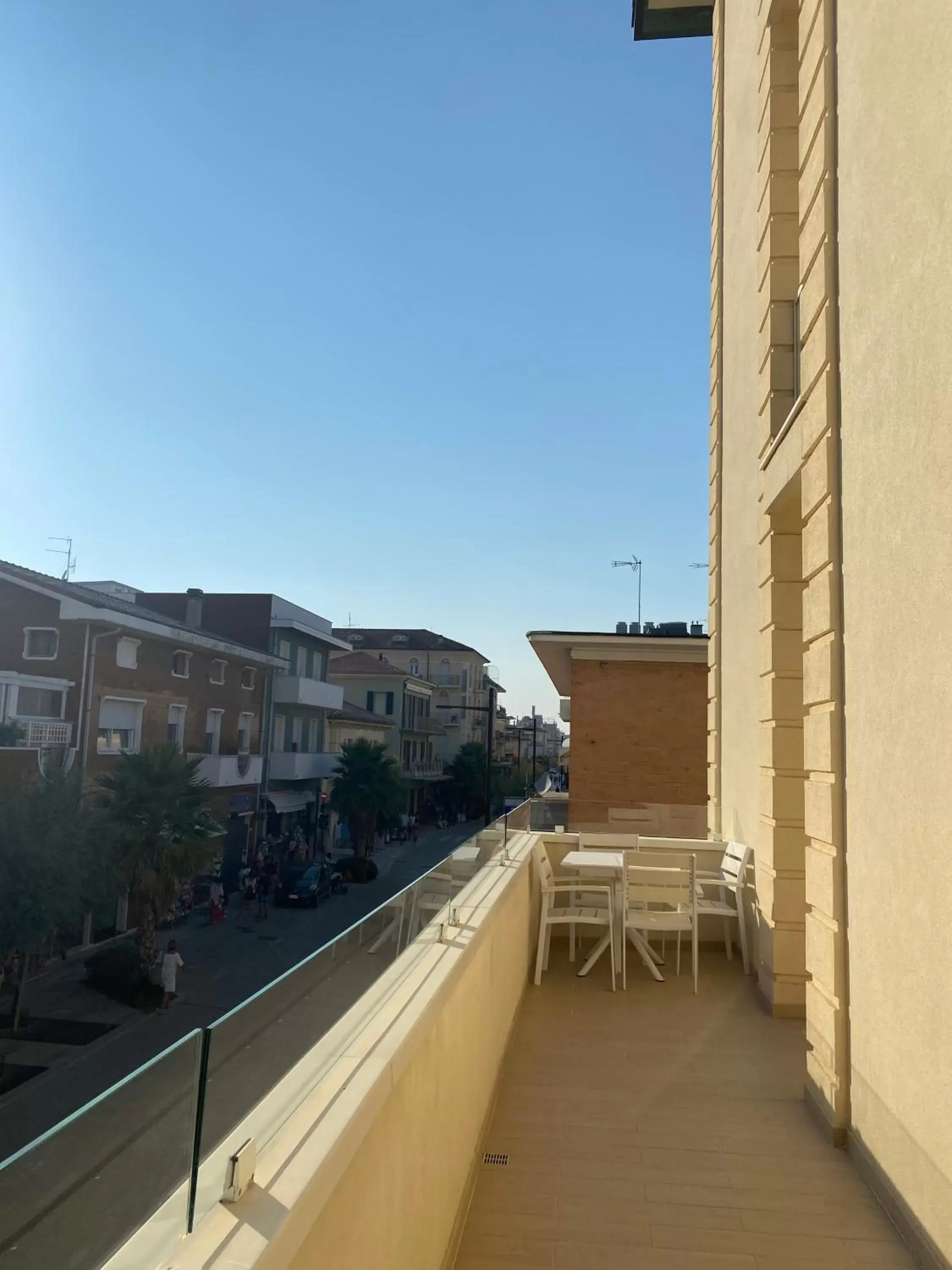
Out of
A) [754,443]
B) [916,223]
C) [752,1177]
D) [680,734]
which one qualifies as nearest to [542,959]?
[752,1177]

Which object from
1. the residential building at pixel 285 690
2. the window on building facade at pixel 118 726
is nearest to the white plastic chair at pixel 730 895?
the window on building facade at pixel 118 726

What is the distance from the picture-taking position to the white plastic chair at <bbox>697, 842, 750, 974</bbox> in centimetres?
716

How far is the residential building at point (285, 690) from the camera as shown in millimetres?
34656

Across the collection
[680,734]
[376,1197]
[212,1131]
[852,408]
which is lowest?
[376,1197]

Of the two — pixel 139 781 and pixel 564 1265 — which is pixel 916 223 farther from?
pixel 139 781

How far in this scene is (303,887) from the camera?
28906mm

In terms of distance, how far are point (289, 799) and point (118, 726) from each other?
11.8 metres

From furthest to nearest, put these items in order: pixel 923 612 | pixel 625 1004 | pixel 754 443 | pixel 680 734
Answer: pixel 680 734
pixel 754 443
pixel 625 1004
pixel 923 612

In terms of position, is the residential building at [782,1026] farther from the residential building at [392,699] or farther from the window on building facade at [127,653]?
the residential building at [392,699]

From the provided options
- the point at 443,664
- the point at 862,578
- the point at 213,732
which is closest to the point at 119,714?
the point at 213,732

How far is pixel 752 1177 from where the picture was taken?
3.93 m

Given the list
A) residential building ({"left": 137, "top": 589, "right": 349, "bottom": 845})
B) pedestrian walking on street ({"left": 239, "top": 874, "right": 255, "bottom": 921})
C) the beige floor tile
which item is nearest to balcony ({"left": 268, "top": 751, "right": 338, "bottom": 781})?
residential building ({"left": 137, "top": 589, "right": 349, "bottom": 845})

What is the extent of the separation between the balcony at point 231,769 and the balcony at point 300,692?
264 cm

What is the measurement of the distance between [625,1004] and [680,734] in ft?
31.2
